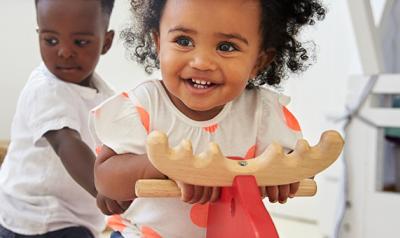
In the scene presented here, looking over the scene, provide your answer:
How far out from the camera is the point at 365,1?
1.03 meters

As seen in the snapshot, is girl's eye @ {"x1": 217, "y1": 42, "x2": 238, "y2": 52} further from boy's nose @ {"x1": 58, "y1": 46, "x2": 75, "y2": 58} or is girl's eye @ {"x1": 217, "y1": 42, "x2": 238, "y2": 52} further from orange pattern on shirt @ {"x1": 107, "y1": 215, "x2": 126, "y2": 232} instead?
boy's nose @ {"x1": 58, "y1": 46, "x2": 75, "y2": 58}

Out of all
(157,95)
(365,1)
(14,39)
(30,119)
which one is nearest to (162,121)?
(157,95)

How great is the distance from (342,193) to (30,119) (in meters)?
0.68

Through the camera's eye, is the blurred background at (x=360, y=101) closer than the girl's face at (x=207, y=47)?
No

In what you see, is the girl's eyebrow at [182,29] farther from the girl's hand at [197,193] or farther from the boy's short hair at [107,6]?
the boy's short hair at [107,6]

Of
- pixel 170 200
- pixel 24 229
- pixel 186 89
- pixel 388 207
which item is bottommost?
pixel 388 207

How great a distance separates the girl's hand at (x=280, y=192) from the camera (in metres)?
0.44

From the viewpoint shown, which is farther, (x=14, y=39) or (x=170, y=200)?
(x=14, y=39)

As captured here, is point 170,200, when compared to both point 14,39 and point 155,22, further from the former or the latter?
point 14,39

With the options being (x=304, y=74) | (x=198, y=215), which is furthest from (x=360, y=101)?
(x=198, y=215)


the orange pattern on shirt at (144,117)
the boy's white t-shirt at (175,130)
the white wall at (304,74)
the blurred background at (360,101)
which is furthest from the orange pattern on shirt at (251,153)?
the blurred background at (360,101)

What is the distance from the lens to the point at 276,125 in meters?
0.55

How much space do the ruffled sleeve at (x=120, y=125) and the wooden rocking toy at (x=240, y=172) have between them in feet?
0.24

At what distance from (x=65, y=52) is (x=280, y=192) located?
1.24ft
